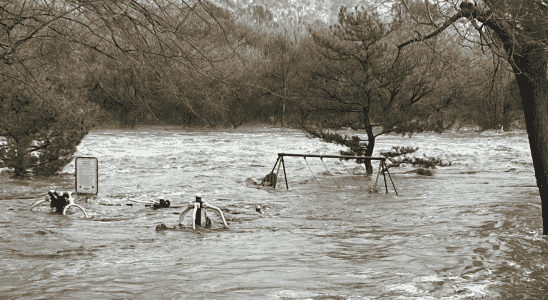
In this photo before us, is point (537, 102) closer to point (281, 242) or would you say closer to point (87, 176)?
point (281, 242)

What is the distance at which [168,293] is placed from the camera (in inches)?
232

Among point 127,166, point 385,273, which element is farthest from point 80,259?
point 127,166

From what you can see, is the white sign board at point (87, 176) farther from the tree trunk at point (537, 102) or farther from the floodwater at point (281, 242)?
the tree trunk at point (537, 102)

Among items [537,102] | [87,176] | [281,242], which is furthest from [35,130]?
[537,102]

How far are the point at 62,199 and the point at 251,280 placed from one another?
19.5 ft

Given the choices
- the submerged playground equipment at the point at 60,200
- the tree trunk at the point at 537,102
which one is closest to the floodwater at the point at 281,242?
the submerged playground equipment at the point at 60,200

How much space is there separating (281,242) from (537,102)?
4.68m

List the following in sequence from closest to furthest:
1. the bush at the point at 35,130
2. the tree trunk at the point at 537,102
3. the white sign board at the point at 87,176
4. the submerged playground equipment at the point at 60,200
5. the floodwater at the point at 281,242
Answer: the floodwater at the point at 281,242 < the tree trunk at the point at 537,102 < the submerged playground equipment at the point at 60,200 < the white sign board at the point at 87,176 < the bush at the point at 35,130

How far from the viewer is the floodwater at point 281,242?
6254 millimetres

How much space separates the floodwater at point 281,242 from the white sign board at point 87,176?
0.59 metres

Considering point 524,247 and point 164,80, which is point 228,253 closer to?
point 164,80

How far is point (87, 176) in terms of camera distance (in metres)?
11.6

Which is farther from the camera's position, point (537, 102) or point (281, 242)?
point (281, 242)

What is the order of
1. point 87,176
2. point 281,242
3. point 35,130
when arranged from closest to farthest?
point 281,242 < point 87,176 < point 35,130
